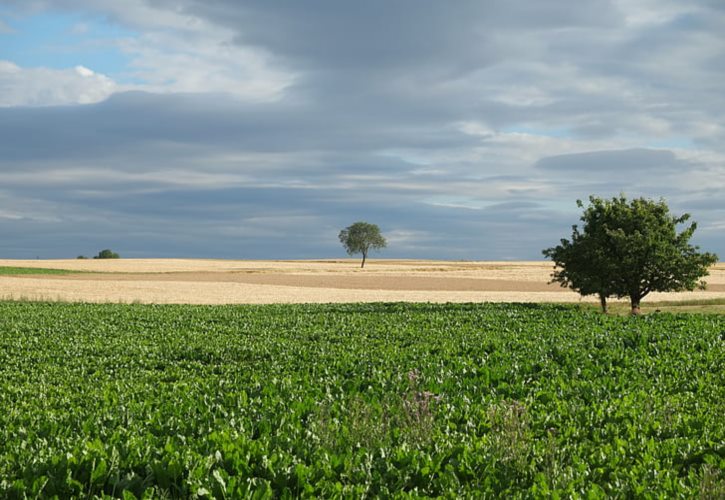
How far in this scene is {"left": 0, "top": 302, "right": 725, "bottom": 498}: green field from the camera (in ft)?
28.9

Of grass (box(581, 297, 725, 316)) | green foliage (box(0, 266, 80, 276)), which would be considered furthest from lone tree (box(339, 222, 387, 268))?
grass (box(581, 297, 725, 316))

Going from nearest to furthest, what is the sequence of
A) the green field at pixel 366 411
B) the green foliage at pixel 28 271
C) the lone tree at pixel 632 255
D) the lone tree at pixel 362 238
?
the green field at pixel 366 411
the lone tree at pixel 632 255
the green foliage at pixel 28 271
the lone tree at pixel 362 238

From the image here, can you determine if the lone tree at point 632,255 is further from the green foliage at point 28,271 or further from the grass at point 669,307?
the green foliage at point 28,271

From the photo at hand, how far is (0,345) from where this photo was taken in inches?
945

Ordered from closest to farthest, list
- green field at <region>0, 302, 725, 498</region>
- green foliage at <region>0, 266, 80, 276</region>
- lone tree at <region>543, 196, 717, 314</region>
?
green field at <region>0, 302, 725, 498</region> < lone tree at <region>543, 196, 717, 314</region> < green foliage at <region>0, 266, 80, 276</region>

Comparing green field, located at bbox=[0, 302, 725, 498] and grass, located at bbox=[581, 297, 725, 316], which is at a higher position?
grass, located at bbox=[581, 297, 725, 316]

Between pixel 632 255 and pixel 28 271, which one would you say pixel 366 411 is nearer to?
pixel 632 255

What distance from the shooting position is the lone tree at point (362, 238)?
16400 cm

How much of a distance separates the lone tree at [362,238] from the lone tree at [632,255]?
401 feet

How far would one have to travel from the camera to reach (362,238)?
16338 cm

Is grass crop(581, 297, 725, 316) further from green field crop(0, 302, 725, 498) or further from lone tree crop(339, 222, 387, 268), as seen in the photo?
lone tree crop(339, 222, 387, 268)

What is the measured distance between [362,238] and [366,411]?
499 ft

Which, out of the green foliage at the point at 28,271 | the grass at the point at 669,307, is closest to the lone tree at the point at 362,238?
the green foliage at the point at 28,271

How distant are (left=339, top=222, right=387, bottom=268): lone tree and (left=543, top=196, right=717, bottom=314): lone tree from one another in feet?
401
